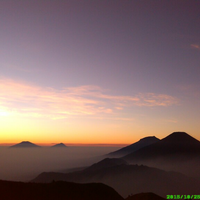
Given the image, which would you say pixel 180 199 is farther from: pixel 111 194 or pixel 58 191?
pixel 58 191

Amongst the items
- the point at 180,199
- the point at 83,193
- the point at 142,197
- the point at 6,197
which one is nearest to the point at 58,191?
the point at 83,193

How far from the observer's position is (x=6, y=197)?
201 ft

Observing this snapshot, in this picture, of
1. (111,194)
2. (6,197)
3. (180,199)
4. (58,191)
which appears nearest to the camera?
(6,197)

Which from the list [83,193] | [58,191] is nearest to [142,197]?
[83,193]

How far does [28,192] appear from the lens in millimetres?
64938

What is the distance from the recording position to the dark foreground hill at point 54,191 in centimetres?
6328

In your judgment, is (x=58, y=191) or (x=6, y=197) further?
(x=58, y=191)

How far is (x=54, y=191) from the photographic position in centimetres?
6706

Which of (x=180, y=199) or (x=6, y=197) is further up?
(x=6, y=197)

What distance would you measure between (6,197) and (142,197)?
121ft

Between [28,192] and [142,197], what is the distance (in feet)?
105

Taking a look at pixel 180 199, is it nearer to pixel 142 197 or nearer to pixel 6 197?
pixel 142 197

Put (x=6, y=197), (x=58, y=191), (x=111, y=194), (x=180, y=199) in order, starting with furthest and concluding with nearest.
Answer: (x=180, y=199) → (x=111, y=194) → (x=58, y=191) → (x=6, y=197)

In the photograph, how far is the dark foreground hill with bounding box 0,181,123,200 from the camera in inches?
2491
